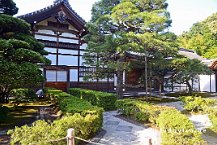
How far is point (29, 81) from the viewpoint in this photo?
27.0 ft

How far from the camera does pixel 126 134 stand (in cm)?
810

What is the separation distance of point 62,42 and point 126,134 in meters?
13.4

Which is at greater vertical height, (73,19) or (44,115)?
(73,19)

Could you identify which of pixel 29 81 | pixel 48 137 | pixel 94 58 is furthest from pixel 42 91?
pixel 48 137

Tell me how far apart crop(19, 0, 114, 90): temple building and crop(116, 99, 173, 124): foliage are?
30.7 ft

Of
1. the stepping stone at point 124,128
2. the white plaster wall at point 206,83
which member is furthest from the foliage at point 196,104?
the white plaster wall at point 206,83

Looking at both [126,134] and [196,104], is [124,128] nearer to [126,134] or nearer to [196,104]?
[126,134]

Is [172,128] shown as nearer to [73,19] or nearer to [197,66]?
[197,66]

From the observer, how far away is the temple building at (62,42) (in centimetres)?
1870

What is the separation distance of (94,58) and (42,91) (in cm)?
480

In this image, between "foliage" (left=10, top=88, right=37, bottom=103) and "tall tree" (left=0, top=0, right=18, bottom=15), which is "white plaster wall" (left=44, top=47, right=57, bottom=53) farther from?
"tall tree" (left=0, top=0, right=18, bottom=15)

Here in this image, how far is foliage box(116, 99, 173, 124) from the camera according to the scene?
948cm

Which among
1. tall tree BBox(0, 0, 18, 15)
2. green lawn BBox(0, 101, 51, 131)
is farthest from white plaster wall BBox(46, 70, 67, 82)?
tall tree BBox(0, 0, 18, 15)

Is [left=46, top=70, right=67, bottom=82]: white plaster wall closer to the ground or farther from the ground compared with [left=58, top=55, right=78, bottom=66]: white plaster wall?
closer to the ground
